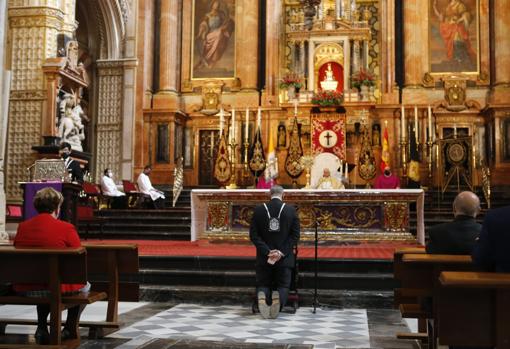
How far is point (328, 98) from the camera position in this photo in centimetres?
1833

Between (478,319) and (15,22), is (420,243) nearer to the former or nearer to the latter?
(478,319)

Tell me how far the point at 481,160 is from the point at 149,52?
1038 centimetres

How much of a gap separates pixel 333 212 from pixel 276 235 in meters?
4.38

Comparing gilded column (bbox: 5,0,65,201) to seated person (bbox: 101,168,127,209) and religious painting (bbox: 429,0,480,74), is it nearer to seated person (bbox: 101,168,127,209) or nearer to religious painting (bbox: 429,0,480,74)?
seated person (bbox: 101,168,127,209)

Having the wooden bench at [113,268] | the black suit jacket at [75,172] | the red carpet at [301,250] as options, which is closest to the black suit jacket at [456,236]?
the wooden bench at [113,268]

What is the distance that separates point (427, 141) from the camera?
18891mm

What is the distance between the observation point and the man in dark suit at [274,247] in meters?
7.13

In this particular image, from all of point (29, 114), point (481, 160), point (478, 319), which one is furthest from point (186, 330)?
point (481, 160)

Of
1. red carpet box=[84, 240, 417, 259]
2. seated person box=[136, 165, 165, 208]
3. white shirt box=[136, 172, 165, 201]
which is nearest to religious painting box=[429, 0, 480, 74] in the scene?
seated person box=[136, 165, 165, 208]

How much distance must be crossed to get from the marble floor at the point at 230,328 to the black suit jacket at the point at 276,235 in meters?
0.65

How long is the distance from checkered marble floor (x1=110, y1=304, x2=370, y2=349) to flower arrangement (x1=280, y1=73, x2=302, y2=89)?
11.8 metres

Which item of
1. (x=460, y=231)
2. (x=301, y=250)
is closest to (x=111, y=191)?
A: (x=301, y=250)

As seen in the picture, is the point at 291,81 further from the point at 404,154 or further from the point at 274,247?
the point at 274,247

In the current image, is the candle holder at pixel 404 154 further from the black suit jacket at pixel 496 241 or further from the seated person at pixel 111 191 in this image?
the black suit jacket at pixel 496 241
